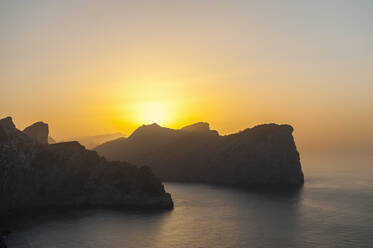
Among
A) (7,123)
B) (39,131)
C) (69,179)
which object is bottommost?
(69,179)

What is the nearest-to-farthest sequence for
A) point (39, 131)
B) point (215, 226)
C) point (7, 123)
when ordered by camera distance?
1. point (215, 226)
2. point (7, 123)
3. point (39, 131)

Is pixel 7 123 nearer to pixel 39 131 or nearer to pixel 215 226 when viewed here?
pixel 39 131

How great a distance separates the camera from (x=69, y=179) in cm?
13738

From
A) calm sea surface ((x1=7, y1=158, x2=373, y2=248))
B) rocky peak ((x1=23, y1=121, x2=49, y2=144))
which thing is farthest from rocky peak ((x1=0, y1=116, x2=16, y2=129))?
rocky peak ((x1=23, y1=121, x2=49, y2=144))

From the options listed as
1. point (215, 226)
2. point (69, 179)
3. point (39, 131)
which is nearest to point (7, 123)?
point (69, 179)

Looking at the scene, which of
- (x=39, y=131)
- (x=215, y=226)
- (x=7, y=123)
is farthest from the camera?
(x=39, y=131)

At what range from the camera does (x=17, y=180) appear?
412 ft

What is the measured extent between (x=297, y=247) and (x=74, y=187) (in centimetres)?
8857

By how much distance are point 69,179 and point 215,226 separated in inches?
2526

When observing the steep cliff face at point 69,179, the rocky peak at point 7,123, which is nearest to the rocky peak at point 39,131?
the rocky peak at point 7,123

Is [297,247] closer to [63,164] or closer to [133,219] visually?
[133,219]

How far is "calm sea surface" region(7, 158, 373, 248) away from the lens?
88.4 meters

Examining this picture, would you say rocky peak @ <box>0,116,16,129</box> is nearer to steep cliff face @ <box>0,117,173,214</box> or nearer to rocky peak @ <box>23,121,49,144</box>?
steep cliff face @ <box>0,117,173,214</box>

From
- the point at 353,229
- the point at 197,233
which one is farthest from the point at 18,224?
the point at 353,229
